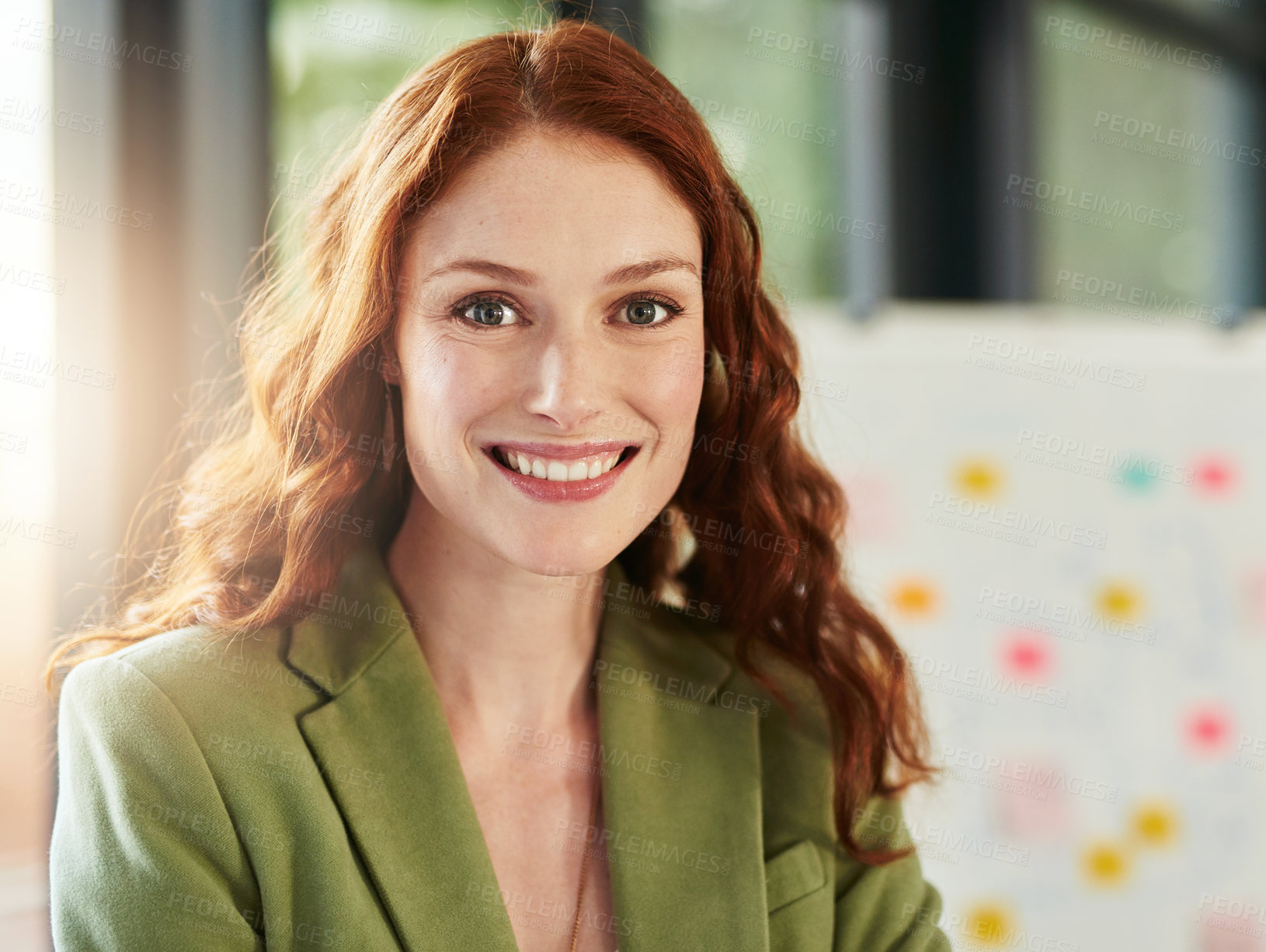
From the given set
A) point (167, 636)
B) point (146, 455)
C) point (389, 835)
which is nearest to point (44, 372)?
point (146, 455)

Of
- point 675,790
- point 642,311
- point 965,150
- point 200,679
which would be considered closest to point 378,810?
point 200,679

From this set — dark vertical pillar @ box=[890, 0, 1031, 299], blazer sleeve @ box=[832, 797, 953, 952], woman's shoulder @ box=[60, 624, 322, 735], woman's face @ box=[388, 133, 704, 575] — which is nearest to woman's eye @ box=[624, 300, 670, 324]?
woman's face @ box=[388, 133, 704, 575]

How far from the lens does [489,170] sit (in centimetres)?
114

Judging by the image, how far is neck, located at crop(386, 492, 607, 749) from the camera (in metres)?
1.28

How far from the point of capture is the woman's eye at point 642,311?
120 centimetres

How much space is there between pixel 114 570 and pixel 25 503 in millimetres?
150

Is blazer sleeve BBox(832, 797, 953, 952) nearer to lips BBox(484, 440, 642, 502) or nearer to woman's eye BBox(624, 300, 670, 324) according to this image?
lips BBox(484, 440, 642, 502)

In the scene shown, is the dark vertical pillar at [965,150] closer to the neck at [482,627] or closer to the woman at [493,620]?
the woman at [493,620]

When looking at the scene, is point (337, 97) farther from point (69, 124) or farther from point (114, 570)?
point (114, 570)

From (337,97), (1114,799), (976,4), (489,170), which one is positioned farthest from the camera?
(976,4)

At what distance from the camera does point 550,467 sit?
45.8 inches

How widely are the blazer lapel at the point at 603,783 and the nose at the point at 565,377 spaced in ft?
1.04

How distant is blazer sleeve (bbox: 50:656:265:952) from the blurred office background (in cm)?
54

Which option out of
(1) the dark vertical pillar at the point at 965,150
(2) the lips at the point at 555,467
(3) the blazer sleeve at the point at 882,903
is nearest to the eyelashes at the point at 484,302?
(2) the lips at the point at 555,467
